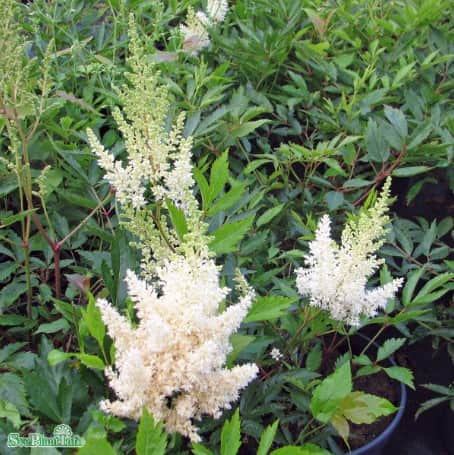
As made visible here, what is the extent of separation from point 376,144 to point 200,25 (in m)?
0.79

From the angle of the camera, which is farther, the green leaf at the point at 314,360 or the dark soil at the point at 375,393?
the dark soil at the point at 375,393

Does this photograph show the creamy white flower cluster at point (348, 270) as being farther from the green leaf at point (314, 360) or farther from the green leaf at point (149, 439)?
the green leaf at point (149, 439)

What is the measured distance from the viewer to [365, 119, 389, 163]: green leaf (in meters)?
1.62

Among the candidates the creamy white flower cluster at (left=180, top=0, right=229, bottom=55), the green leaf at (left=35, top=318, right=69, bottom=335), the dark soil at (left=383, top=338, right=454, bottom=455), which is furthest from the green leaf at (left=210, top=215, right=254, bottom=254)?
the dark soil at (left=383, top=338, right=454, bottom=455)

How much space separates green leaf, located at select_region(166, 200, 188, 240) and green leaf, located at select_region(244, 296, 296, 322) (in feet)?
0.62

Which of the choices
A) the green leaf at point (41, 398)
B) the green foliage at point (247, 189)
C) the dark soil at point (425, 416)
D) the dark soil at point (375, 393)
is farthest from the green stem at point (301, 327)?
the dark soil at point (425, 416)

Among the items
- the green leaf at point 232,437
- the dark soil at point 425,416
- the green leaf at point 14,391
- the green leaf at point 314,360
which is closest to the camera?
the green leaf at point 232,437

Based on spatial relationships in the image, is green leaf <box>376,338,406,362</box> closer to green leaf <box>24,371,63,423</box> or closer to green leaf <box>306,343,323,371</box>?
green leaf <box>306,343,323,371</box>

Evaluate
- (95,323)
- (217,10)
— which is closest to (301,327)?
(95,323)

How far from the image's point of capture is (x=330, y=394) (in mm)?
1033

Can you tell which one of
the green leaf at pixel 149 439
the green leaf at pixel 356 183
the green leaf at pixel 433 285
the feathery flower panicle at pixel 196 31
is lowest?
the green leaf at pixel 433 285

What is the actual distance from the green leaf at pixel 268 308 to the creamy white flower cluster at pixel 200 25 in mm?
1124

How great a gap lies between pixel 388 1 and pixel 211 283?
1.96 m

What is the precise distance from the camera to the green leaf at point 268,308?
1.04 metres
